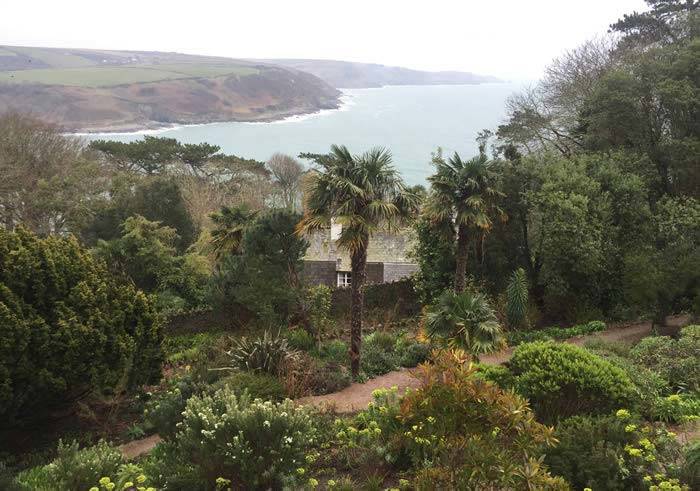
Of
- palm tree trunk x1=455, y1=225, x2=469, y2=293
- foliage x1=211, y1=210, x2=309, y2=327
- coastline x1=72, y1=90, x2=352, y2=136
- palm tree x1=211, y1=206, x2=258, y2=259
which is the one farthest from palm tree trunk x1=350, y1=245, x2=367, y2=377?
coastline x1=72, y1=90, x2=352, y2=136

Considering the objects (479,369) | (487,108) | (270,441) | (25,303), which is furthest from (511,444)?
(487,108)

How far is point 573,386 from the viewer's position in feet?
24.5

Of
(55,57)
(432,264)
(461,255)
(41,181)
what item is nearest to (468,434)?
(461,255)

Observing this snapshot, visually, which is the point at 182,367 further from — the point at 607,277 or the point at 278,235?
the point at 607,277

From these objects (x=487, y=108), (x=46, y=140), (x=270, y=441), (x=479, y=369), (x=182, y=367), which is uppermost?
(x=487, y=108)

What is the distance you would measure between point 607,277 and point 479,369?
357 inches

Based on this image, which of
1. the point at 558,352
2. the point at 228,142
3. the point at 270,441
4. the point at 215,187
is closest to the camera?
the point at 270,441

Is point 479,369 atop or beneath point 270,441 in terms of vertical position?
beneath

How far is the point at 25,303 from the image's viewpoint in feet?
31.2

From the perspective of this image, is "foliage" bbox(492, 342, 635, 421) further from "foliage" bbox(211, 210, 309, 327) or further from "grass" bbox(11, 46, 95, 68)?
"grass" bbox(11, 46, 95, 68)

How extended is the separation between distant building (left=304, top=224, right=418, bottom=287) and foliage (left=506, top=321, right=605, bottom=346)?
9.05m

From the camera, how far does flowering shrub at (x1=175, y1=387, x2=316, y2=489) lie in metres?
5.63

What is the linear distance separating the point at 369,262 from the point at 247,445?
19.7 metres

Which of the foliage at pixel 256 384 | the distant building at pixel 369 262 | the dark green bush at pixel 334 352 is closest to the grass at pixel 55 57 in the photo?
the distant building at pixel 369 262
